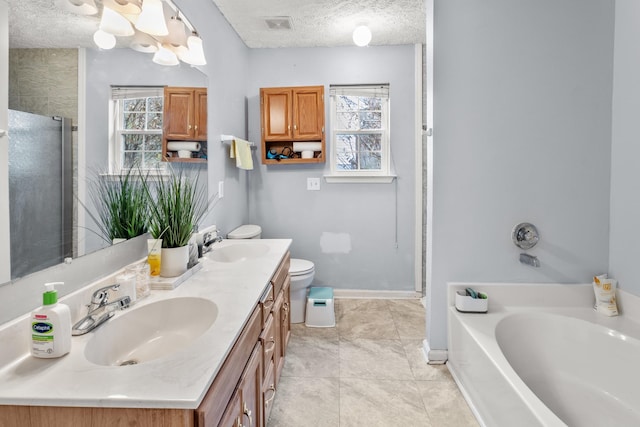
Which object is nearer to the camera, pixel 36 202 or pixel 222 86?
pixel 36 202

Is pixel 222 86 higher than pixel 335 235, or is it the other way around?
pixel 222 86

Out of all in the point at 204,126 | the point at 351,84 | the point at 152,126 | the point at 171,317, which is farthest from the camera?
the point at 351,84

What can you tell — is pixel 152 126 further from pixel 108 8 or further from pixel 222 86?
pixel 222 86

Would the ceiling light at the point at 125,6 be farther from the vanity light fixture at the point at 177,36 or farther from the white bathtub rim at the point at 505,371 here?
the white bathtub rim at the point at 505,371

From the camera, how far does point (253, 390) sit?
126cm

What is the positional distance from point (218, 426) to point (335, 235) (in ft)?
8.32

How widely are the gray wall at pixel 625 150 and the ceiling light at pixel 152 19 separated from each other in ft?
8.13

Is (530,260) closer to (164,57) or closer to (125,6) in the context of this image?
(164,57)

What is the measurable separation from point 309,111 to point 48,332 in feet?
8.72

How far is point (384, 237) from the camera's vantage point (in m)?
3.33

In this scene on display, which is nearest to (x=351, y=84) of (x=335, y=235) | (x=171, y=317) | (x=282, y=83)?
(x=282, y=83)

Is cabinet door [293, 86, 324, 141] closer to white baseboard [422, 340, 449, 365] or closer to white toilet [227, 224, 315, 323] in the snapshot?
white toilet [227, 224, 315, 323]

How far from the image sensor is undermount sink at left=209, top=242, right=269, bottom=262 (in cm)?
214

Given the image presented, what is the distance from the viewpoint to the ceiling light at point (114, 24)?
1.28 meters
